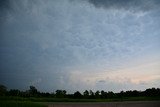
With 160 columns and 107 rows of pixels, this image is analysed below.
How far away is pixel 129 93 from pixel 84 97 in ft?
29.2

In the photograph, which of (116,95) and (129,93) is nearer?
(116,95)

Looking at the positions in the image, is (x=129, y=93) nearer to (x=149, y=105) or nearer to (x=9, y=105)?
(x=149, y=105)

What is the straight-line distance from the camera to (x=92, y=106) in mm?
26703

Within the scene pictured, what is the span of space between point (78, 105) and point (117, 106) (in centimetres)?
432

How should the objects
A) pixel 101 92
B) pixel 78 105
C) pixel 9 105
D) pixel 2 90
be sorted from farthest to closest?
pixel 101 92
pixel 2 90
pixel 78 105
pixel 9 105

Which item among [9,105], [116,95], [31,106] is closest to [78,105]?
[31,106]

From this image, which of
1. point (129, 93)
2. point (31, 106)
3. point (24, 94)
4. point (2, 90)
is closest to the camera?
point (31, 106)

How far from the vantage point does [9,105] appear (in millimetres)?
20547

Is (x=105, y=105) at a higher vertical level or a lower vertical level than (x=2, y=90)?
lower

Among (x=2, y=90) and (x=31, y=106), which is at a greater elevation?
(x=2, y=90)

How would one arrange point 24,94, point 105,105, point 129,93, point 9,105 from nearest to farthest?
point 9,105
point 105,105
point 24,94
point 129,93

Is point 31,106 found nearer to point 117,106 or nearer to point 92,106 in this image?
point 92,106

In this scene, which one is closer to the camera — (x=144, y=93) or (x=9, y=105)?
(x=9, y=105)

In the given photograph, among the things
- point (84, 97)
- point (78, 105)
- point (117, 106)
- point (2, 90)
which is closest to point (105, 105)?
point (117, 106)
